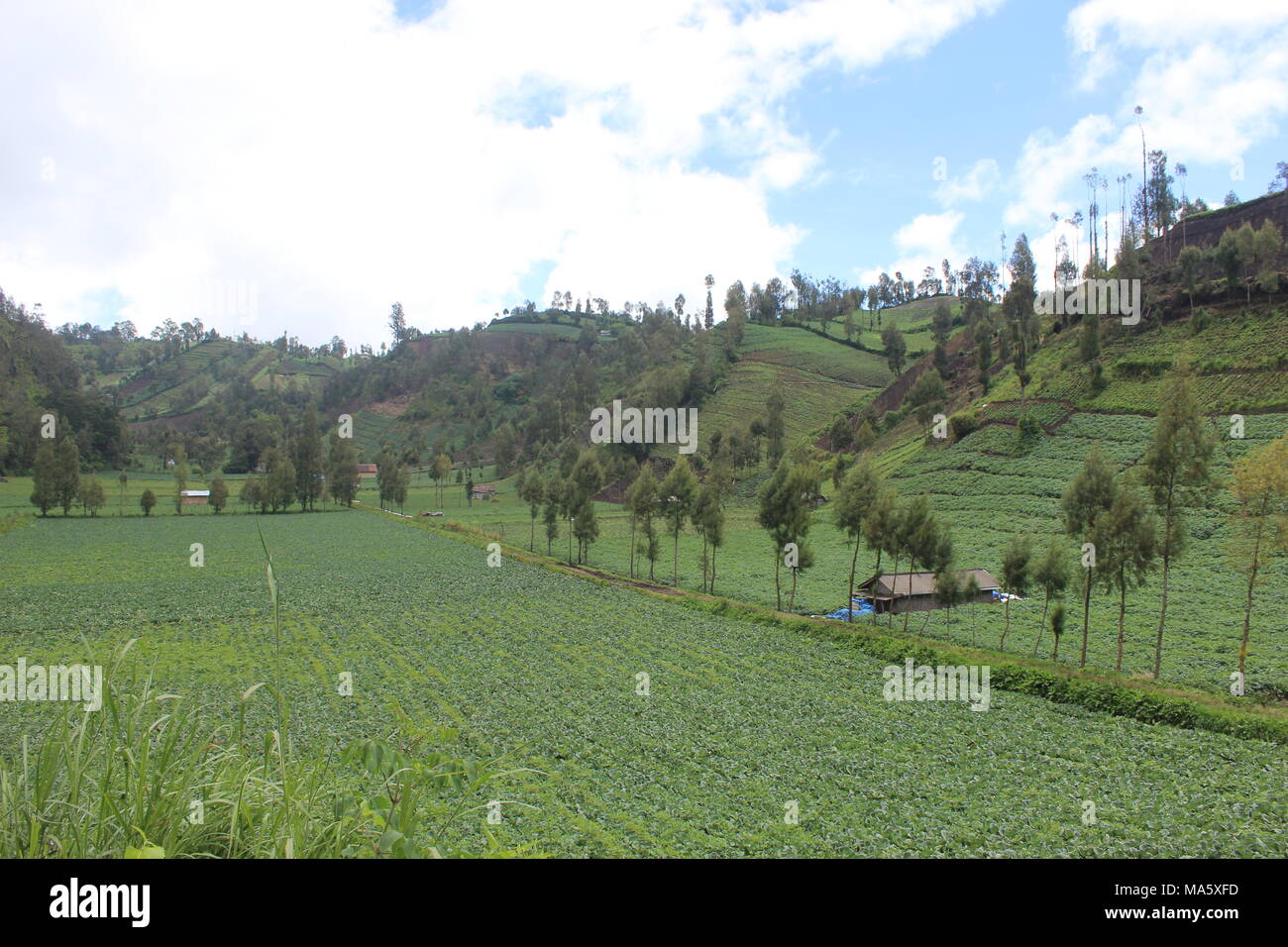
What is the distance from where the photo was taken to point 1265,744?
608 inches

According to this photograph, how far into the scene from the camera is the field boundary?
16.6 m

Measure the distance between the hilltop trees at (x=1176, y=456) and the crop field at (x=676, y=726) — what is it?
7.53 metres

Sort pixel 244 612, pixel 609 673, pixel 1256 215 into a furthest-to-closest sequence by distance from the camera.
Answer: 1. pixel 1256 215
2. pixel 244 612
3. pixel 609 673

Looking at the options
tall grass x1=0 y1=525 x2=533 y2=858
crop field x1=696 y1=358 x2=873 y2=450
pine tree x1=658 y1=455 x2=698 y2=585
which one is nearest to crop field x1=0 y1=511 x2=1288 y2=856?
tall grass x1=0 y1=525 x2=533 y2=858

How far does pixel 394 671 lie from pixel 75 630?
47.3ft

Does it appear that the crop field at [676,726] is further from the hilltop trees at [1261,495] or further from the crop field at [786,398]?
the crop field at [786,398]

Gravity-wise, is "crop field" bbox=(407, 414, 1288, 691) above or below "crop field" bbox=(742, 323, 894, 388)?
below

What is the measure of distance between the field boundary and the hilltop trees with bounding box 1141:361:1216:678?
2849 mm

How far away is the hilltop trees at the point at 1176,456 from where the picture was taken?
68.9 feet

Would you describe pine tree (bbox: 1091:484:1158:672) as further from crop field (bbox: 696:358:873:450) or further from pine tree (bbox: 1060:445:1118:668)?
crop field (bbox: 696:358:873:450)

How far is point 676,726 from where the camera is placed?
673 inches

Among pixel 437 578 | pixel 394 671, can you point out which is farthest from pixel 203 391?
pixel 394 671
